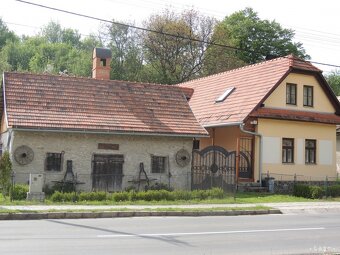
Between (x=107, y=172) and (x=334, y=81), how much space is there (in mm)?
64452

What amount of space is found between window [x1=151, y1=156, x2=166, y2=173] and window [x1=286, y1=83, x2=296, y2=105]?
28.3 ft

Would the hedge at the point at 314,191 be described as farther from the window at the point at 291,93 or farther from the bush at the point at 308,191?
the window at the point at 291,93

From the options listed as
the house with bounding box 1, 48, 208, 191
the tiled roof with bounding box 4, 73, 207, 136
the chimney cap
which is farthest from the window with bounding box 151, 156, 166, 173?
the chimney cap

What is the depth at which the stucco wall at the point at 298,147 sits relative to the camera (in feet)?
90.7

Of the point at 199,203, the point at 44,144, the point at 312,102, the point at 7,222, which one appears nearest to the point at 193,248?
the point at 7,222

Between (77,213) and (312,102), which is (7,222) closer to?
(77,213)

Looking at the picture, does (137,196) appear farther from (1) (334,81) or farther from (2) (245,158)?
(1) (334,81)

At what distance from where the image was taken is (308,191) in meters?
24.6

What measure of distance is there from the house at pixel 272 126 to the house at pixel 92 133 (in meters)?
1.78

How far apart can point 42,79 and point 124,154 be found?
6.16m

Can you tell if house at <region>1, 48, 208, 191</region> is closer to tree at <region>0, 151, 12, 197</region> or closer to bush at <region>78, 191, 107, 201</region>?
tree at <region>0, 151, 12, 197</region>

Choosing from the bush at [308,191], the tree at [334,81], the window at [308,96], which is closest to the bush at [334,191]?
the bush at [308,191]

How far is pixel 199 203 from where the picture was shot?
20016 mm

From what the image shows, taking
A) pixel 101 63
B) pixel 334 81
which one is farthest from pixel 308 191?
pixel 334 81
